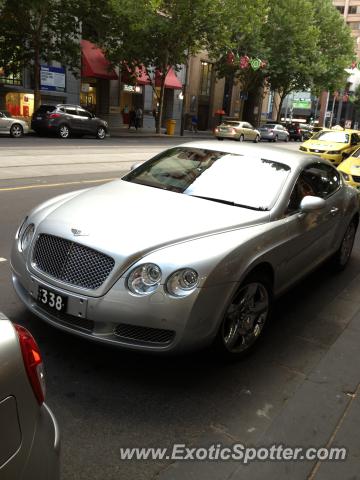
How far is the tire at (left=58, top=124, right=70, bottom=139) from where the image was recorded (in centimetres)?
2362

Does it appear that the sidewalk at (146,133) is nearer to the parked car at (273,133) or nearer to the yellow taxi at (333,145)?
the parked car at (273,133)

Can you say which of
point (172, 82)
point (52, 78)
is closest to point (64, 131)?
point (52, 78)

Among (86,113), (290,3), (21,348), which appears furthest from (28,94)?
(21,348)

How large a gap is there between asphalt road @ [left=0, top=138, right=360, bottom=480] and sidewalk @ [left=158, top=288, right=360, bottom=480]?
0.07 m

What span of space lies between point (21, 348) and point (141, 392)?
1.62 metres

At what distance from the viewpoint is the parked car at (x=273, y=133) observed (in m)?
38.7

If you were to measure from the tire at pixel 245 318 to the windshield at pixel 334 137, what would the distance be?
1489cm

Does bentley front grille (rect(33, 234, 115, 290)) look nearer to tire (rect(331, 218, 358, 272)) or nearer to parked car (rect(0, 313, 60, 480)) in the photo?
parked car (rect(0, 313, 60, 480))

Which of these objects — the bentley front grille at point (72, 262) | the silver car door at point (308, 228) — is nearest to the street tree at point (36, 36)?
the silver car door at point (308, 228)

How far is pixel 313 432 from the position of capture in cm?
289

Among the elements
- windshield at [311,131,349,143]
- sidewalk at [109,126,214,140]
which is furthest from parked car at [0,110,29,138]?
windshield at [311,131,349,143]

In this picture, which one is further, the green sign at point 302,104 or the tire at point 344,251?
the green sign at point 302,104

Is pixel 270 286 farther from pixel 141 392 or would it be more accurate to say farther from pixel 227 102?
pixel 227 102

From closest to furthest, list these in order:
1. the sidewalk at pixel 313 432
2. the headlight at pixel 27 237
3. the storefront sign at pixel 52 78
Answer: the sidewalk at pixel 313 432, the headlight at pixel 27 237, the storefront sign at pixel 52 78
